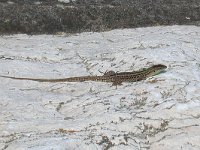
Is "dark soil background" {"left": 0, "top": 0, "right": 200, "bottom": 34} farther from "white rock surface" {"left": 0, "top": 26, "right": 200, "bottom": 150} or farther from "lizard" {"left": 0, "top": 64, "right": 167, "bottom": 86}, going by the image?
"lizard" {"left": 0, "top": 64, "right": 167, "bottom": 86}

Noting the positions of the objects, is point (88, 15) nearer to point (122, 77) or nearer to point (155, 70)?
point (122, 77)

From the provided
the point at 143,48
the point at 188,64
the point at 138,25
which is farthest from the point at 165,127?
the point at 138,25

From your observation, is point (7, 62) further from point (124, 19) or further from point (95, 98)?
point (124, 19)

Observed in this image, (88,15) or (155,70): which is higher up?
(88,15)

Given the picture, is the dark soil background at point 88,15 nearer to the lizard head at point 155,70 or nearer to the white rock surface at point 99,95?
the white rock surface at point 99,95

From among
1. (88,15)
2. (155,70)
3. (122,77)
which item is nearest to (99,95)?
(122,77)

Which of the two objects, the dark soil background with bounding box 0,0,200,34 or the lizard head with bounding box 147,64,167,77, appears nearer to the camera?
the lizard head with bounding box 147,64,167,77

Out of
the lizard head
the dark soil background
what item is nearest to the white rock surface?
the lizard head
